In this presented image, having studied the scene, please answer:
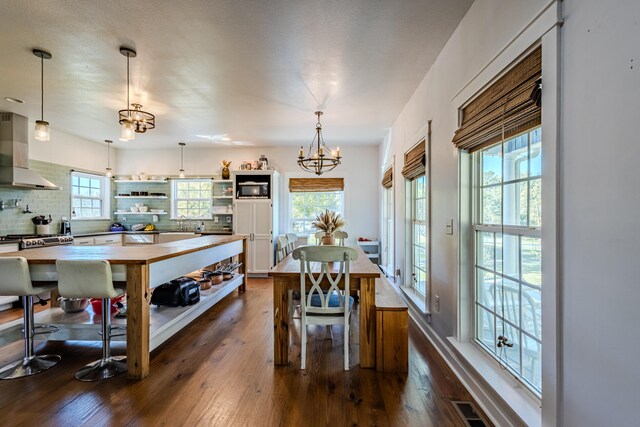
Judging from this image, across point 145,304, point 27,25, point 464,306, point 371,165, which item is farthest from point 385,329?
point 371,165

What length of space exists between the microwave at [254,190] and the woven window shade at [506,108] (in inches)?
169

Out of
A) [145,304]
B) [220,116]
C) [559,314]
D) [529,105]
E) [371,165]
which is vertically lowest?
[145,304]

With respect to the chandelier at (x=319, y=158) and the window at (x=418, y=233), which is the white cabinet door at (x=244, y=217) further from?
the window at (x=418, y=233)

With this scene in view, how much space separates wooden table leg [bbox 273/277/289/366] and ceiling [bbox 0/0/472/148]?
1997 mm

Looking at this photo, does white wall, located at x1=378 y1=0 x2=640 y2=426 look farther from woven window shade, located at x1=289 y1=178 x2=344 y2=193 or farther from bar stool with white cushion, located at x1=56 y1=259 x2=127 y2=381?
woven window shade, located at x1=289 y1=178 x2=344 y2=193

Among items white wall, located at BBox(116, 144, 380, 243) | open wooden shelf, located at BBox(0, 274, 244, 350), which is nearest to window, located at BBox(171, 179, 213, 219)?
white wall, located at BBox(116, 144, 380, 243)

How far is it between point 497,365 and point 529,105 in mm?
1549

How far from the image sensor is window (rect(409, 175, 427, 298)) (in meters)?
3.61

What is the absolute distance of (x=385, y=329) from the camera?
2443mm

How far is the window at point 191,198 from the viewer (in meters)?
6.60

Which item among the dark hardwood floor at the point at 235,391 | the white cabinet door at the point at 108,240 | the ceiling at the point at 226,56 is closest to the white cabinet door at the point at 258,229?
the ceiling at the point at 226,56

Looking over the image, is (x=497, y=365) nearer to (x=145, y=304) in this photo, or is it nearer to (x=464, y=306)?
(x=464, y=306)

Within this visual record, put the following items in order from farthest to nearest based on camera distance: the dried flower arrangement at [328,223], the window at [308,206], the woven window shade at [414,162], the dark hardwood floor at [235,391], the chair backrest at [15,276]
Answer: the window at [308,206] → the dried flower arrangement at [328,223] → the woven window shade at [414,162] → the chair backrest at [15,276] → the dark hardwood floor at [235,391]

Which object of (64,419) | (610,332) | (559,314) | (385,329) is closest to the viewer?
(610,332)
